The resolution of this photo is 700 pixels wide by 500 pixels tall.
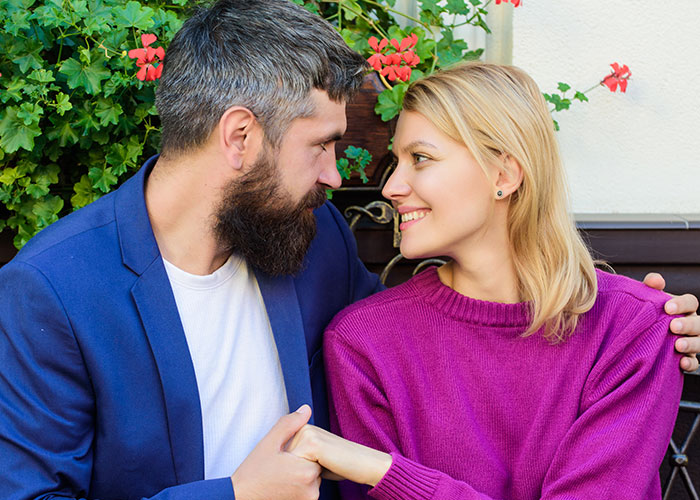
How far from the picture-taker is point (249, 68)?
1.86 metres

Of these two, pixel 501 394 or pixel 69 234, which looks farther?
pixel 501 394

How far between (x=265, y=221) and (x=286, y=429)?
58 cm

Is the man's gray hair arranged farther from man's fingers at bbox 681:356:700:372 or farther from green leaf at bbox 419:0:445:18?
man's fingers at bbox 681:356:700:372

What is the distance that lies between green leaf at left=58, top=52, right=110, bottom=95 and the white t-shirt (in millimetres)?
599

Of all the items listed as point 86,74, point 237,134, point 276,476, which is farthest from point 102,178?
point 276,476

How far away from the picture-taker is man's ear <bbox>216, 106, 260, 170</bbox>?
1.85 m

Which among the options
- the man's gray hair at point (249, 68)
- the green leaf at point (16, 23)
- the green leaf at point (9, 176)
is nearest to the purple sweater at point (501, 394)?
the man's gray hair at point (249, 68)

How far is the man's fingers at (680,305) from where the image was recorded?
1.81m

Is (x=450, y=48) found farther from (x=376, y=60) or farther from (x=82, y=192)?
(x=82, y=192)

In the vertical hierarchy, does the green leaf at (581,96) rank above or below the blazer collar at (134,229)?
above

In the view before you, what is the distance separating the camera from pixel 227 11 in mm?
1907

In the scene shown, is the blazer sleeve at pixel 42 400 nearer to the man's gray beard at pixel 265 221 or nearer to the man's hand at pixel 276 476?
the man's hand at pixel 276 476

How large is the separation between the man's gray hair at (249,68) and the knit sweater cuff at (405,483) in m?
0.91

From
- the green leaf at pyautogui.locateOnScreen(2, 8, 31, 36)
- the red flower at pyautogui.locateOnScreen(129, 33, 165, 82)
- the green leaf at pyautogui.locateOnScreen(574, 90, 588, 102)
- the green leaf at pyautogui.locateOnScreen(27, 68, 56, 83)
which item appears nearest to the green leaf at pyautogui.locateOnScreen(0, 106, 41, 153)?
the green leaf at pyautogui.locateOnScreen(27, 68, 56, 83)
